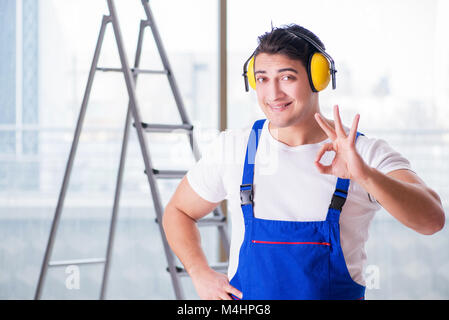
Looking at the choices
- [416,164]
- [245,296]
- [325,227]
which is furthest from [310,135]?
[416,164]

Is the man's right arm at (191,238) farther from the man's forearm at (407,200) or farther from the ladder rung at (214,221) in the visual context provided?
the ladder rung at (214,221)

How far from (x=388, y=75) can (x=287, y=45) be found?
1.90 m

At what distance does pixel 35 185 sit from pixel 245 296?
2034 millimetres

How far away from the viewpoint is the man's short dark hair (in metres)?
1.38

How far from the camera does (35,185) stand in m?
3.06

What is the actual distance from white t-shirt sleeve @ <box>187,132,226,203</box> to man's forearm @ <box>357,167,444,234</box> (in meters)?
0.46

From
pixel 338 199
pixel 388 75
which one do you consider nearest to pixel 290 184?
pixel 338 199

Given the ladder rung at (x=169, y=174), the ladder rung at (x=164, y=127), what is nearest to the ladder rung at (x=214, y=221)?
the ladder rung at (x=169, y=174)

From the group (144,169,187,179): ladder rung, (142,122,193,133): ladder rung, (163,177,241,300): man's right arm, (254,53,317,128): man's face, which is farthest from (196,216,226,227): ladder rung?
(254,53,317,128): man's face

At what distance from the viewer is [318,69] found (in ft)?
4.51

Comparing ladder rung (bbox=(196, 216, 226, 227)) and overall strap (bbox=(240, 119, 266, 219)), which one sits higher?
overall strap (bbox=(240, 119, 266, 219))

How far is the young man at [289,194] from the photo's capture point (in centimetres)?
131

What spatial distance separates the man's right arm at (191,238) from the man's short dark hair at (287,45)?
446 mm

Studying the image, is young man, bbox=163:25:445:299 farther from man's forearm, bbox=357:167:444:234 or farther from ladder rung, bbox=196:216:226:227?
ladder rung, bbox=196:216:226:227
